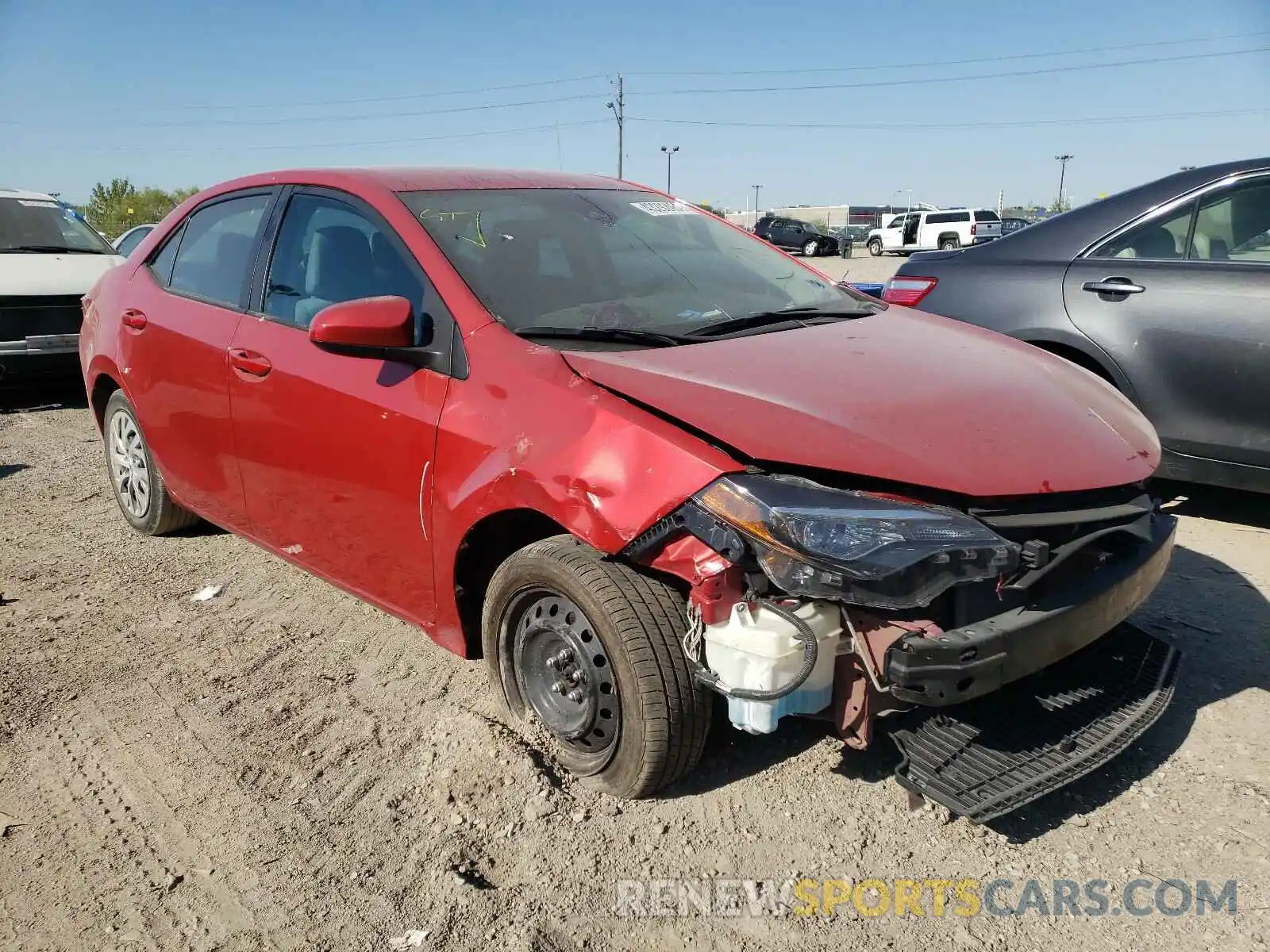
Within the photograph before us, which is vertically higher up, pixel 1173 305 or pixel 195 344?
pixel 1173 305

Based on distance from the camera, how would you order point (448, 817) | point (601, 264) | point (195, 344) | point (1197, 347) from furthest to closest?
point (1197, 347) < point (195, 344) < point (601, 264) < point (448, 817)

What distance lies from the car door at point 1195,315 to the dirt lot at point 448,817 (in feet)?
2.76

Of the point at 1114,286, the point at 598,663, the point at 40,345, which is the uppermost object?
the point at 1114,286

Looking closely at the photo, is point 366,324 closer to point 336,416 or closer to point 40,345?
point 336,416

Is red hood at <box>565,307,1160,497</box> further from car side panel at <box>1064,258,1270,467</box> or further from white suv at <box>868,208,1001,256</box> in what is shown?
white suv at <box>868,208,1001,256</box>

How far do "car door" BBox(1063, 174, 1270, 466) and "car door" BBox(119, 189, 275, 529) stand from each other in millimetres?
3660

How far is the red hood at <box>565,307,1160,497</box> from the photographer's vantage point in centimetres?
219

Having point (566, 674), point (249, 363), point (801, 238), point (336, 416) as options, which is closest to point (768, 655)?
point (566, 674)

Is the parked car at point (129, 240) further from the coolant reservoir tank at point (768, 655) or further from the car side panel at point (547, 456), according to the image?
the coolant reservoir tank at point (768, 655)

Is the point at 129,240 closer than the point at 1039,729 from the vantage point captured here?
No

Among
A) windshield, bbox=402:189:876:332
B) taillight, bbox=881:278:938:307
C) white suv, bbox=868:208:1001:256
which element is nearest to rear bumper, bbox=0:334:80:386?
windshield, bbox=402:189:876:332

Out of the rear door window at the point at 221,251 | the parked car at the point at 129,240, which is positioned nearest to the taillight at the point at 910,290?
the rear door window at the point at 221,251

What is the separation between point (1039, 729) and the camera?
95.9 inches

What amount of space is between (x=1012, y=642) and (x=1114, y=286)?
2.89m
